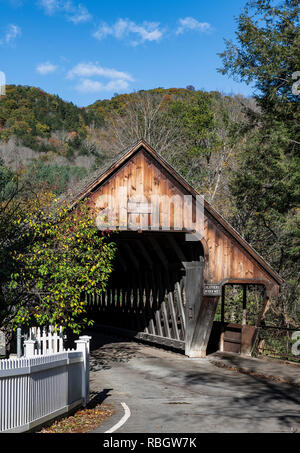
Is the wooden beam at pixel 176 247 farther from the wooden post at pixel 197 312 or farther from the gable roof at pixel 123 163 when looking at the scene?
the gable roof at pixel 123 163

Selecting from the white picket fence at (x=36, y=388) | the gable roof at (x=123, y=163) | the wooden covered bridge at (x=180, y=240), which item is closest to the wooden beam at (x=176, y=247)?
the wooden covered bridge at (x=180, y=240)

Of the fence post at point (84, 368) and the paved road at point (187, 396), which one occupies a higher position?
the fence post at point (84, 368)

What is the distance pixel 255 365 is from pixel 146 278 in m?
7.83

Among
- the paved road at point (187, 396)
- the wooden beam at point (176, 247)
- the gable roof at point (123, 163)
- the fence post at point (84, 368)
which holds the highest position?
the gable roof at point (123, 163)

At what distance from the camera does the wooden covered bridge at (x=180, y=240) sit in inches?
714

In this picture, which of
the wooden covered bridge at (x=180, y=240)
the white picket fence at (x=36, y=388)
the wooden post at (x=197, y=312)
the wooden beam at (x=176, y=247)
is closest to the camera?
the white picket fence at (x=36, y=388)

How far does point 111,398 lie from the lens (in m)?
12.7

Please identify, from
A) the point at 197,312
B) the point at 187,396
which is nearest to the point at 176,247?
the point at 197,312

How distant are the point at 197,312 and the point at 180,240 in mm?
2932

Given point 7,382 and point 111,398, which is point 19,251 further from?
point 7,382

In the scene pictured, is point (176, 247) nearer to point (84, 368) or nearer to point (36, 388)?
point (84, 368)

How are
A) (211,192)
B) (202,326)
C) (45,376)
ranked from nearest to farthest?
(45,376)
(202,326)
(211,192)

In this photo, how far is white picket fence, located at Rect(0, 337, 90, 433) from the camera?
→ 8109 millimetres

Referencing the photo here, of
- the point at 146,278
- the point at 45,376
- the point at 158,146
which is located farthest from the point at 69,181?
the point at 45,376
